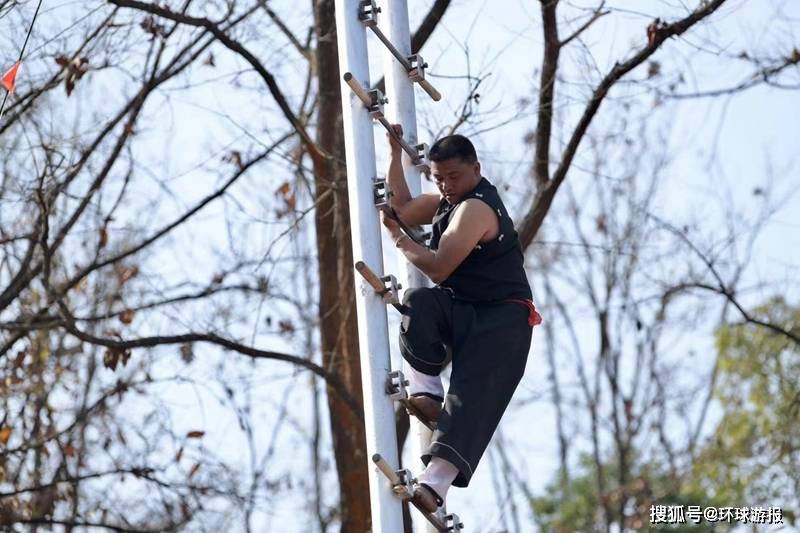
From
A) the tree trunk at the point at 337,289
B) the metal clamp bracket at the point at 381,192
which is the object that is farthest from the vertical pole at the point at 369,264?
the tree trunk at the point at 337,289

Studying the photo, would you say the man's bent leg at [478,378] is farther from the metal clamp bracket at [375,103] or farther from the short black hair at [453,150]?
the metal clamp bracket at [375,103]

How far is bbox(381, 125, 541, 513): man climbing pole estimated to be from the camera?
5195mm

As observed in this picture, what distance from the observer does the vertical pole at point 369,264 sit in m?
4.96

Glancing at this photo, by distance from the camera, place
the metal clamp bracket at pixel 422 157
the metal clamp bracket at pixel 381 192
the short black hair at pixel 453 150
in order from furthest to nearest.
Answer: the metal clamp bracket at pixel 422 157
the short black hair at pixel 453 150
the metal clamp bracket at pixel 381 192

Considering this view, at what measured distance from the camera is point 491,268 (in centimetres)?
549

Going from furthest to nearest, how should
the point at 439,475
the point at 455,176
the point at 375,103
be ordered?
the point at 455,176, the point at 375,103, the point at 439,475

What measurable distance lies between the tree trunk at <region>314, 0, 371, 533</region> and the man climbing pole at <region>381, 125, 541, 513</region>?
331 centimetres

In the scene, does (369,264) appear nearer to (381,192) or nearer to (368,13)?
(381,192)

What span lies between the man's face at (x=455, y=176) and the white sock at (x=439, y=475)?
1.02 m

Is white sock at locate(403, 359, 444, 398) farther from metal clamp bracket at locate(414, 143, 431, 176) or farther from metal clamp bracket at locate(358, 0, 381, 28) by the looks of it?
metal clamp bracket at locate(358, 0, 381, 28)

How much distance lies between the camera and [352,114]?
536 cm

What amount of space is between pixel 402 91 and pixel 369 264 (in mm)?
952

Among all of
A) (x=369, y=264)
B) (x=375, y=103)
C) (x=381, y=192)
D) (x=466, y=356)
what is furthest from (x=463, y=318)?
(x=375, y=103)

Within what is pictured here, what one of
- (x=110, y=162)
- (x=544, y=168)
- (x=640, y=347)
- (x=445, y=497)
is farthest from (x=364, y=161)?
(x=640, y=347)
